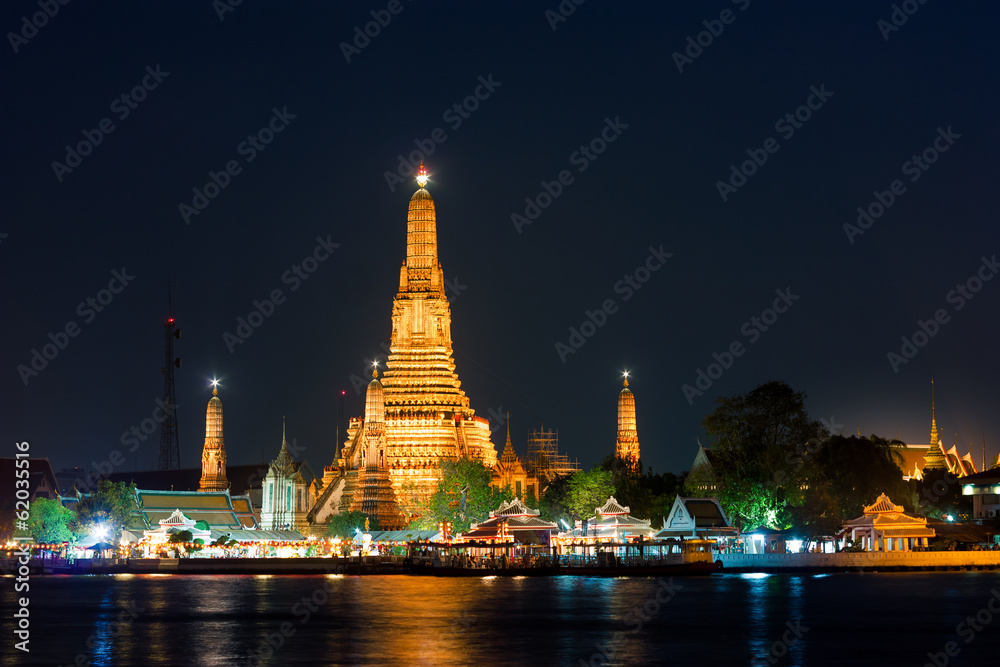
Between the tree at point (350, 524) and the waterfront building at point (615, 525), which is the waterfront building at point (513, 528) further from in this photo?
the tree at point (350, 524)

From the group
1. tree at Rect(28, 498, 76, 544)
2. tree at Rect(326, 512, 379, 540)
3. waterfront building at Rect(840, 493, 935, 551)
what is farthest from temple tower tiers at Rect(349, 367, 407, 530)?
waterfront building at Rect(840, 493, 935, 551)

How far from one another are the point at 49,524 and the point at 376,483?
25.3 m

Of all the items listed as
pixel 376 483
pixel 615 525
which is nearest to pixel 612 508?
pixel 615 525

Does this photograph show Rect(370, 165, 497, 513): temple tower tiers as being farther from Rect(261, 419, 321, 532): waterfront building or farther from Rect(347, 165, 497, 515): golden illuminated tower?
Rect(261, 419, 321, 532): waterfront building

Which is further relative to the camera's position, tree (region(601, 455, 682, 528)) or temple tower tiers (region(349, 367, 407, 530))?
temple tower tiers (region(349, 367, 407, 530))

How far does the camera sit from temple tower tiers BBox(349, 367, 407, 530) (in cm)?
11331

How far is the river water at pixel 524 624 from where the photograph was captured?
148 ft

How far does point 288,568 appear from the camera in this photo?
338ft

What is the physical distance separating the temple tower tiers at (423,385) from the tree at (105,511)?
20484mm

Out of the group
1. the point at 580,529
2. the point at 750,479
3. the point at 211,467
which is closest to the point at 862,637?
the point at 750,479

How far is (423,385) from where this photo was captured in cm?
12344

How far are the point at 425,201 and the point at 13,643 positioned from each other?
82226 mm

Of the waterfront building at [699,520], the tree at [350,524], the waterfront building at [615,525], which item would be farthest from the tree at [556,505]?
the waterfront building at [699,520]

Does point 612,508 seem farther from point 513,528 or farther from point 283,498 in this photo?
point 283,498
